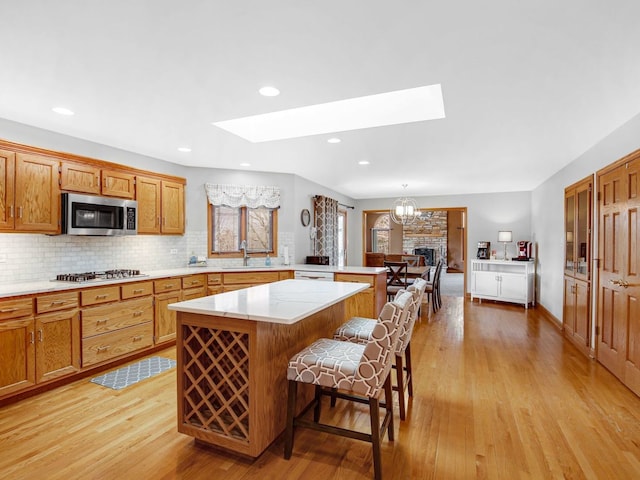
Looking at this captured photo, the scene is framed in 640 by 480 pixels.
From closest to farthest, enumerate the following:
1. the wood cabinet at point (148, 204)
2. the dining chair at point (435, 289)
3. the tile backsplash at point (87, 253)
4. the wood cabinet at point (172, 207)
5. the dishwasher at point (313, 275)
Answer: the tile backsplash at point (87, 253), the wood cabinet at point (148, 204), the wood cabinet at point (172, 207), the dishwasher at point (313, 275), the dining chair at point (435, 289)

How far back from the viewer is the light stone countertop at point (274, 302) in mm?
1892

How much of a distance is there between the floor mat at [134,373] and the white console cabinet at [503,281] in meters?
5.76

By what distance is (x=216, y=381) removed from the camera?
2254mm

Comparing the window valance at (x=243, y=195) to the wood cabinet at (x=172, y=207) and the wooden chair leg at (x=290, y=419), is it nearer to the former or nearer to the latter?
the wood cabinet at (x=172, y=207)

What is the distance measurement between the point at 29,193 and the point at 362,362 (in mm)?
3308

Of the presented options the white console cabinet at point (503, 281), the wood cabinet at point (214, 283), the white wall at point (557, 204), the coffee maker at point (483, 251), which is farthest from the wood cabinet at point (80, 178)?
the coffee maker at point (483, 251)

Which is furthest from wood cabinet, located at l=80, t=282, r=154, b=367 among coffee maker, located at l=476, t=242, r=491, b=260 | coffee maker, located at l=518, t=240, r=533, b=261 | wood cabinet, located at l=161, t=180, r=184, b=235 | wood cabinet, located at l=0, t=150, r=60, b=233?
coffee maker, located at l=518, t=240, r=533, b=261

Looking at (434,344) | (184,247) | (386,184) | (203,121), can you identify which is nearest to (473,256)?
(386,184)

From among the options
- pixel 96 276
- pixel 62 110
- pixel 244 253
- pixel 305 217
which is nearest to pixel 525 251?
pixel 305 217

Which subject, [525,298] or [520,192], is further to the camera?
[520,192]

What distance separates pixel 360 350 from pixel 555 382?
85.3 inches

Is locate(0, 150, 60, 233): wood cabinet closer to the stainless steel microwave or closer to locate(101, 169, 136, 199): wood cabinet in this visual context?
the stainless steel microwave

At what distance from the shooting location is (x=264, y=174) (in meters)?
5.52

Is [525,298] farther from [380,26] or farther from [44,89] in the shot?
[44,89]
